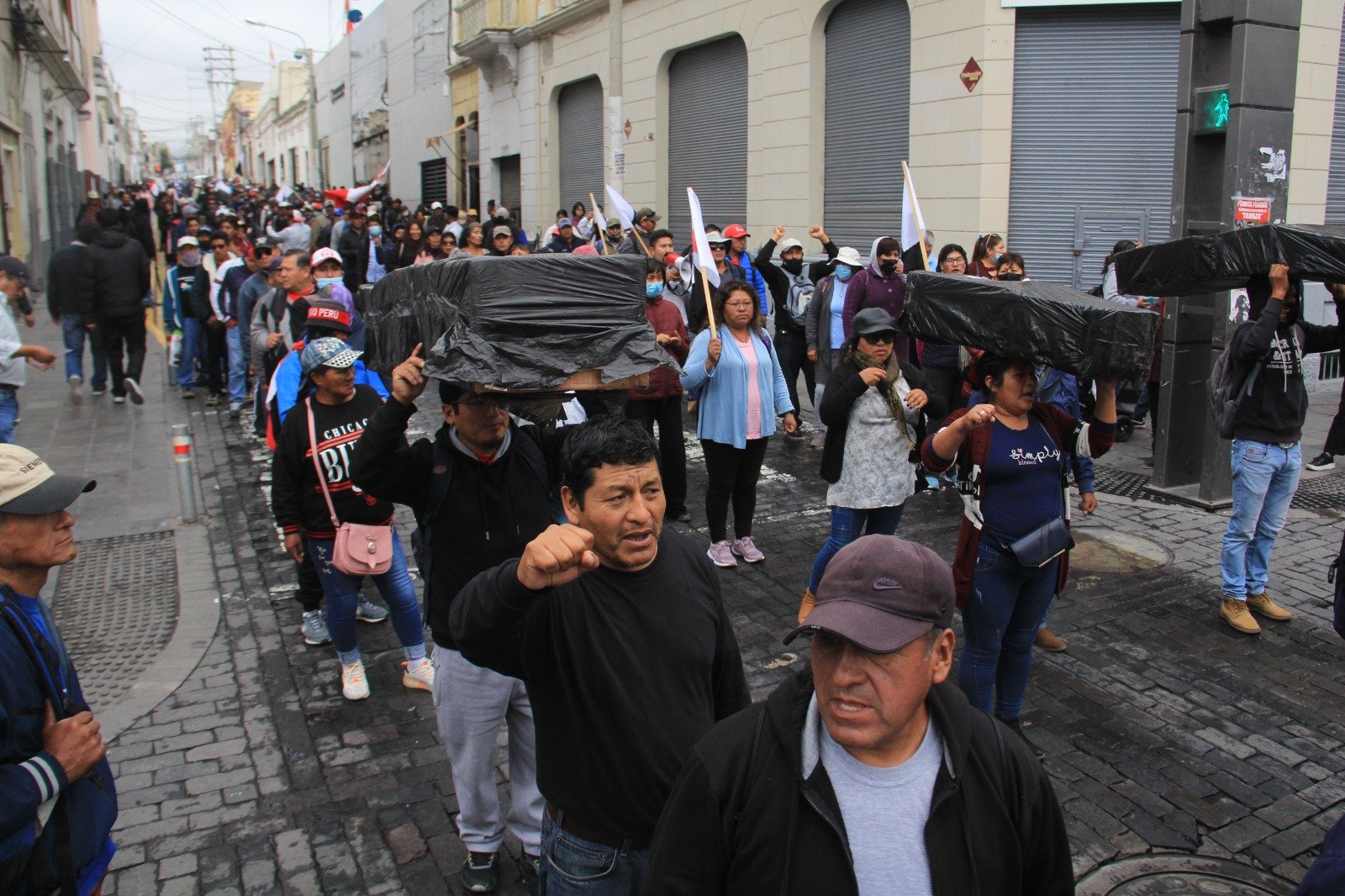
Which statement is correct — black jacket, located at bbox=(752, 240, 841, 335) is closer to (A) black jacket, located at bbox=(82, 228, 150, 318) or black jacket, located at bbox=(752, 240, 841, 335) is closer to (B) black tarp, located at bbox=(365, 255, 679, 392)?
(A) black jacket, located at bbox=(82, 228, 150, 318)

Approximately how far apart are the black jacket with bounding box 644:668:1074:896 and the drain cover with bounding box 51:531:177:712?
4509 mm

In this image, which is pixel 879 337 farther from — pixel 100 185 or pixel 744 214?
pixel 100 185

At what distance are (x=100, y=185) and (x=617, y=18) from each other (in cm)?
4119

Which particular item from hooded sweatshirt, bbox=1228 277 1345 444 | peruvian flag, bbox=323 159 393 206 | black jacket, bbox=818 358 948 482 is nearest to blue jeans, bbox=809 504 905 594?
black jacket, bbox=818 358 948 482

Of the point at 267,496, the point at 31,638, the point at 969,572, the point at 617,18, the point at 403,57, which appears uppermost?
the point at 403,57

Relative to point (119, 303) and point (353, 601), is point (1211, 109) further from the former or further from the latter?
point (119, 303)

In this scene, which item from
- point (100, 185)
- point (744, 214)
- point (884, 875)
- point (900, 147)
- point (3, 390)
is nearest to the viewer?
point (884, 875)

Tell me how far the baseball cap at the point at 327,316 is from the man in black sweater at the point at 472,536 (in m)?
1.68

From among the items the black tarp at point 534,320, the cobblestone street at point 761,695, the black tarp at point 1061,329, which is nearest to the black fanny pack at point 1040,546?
the black tarp at point 1061,329

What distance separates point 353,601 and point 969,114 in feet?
33.0

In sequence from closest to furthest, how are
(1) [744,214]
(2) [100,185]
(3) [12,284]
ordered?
(3) [12,284]
(1) [744,214]
(2) [100,185]

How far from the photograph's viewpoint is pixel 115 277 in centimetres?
1205

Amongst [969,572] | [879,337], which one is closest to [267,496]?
[879,337]

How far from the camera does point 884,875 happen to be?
6.41 ft
